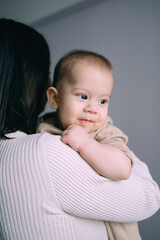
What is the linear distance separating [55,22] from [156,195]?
2.00 metres

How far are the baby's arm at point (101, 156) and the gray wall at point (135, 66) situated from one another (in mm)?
959

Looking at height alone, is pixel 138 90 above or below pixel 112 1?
below

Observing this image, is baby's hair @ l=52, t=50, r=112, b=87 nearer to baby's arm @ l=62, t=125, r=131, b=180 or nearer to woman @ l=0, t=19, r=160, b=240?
woman @ l=0, t=19, r=160, b=240

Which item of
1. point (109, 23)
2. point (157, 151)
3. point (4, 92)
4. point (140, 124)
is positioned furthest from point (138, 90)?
point (4, 92)

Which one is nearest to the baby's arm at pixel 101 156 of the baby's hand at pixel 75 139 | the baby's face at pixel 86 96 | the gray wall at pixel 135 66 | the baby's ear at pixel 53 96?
the baby's hand at pixel 75 139

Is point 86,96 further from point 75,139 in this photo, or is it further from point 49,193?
point 49,193

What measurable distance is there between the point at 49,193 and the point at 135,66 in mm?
1299

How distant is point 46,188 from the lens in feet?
1.66

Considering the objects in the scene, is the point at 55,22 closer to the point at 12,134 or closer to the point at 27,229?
the point at 12,134

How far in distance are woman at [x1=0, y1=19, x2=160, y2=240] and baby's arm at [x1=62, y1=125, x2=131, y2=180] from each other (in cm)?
2

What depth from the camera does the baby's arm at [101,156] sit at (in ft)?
1.81

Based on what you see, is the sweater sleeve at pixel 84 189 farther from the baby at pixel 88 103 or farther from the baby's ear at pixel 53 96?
the baby's ear at pixel 53 96

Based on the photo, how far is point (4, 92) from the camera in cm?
63

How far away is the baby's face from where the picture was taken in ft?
2.39
